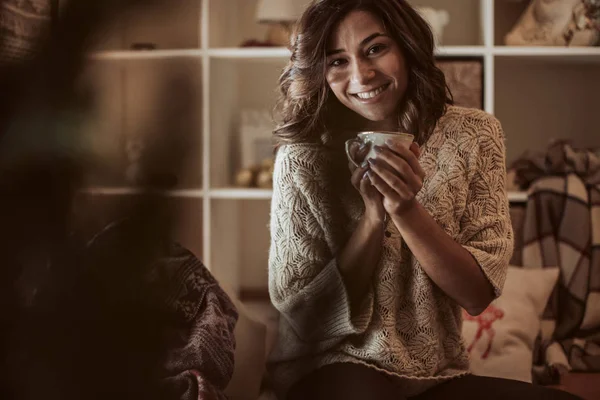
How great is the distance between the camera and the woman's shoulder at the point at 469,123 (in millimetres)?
752

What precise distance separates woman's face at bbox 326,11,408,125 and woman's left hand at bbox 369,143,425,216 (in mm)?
26

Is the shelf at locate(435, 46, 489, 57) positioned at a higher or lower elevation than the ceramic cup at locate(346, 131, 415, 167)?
higher

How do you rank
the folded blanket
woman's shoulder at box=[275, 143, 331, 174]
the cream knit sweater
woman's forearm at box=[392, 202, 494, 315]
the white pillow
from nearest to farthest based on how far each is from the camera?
woman's shoulder at box=[275, 143, 331, 174] → woman's forearm at box=[392, 202, 494, 315] → the cream knit sweater → the white pillow → the folded blanket

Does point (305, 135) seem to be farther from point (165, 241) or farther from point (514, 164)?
point (514, 164)

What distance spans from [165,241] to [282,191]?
439 millimetres

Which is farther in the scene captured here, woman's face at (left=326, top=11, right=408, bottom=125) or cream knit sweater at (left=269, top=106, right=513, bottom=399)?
cream knit sweater at (left=269, top=106, right=513, bottom=399)

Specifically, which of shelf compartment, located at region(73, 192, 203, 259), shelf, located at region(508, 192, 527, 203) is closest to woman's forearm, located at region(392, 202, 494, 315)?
shelf compartment, located at region(73, 192, 203, 259)

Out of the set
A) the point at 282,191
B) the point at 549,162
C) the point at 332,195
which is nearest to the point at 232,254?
the point at 332,195

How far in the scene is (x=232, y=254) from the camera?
0.88 ft

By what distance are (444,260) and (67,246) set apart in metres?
0.59

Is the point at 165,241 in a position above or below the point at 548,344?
above

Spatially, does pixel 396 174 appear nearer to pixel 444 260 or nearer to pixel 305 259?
pixel 305 259

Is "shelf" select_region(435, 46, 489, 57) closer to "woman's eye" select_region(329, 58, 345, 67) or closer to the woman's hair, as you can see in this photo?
the woman's hair

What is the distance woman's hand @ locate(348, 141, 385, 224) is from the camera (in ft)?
1.08
